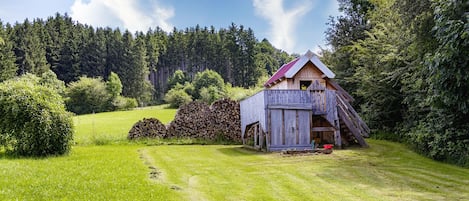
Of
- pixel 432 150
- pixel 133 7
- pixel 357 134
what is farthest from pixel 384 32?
pixel 133 7

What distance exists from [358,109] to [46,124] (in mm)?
20101

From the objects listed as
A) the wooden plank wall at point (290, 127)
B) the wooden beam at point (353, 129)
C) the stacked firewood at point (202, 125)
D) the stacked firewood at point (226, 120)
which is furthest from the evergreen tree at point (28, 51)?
the wooden beam at point (353, 129)

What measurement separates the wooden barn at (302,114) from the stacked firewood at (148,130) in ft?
19.9

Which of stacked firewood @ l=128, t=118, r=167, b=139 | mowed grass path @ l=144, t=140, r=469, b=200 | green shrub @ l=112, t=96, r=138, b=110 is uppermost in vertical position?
green shrub @ l=112, t=96, r=138, b=110

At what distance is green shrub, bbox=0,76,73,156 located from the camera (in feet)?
42.8

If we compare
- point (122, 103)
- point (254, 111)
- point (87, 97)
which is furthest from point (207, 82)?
point (254, 111)

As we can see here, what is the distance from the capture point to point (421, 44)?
45.0 ft

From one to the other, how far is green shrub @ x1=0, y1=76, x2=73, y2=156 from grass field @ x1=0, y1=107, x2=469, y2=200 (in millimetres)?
919

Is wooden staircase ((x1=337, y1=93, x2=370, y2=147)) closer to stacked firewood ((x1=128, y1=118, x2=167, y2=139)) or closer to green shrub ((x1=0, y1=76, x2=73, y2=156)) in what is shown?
stacked firewood ((x1=128, y1=118, x2=167, y2=139))

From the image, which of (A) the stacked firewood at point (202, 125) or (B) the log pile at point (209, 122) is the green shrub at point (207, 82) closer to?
(B) the log pile at point (209, 122)

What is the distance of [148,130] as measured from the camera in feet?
71.2

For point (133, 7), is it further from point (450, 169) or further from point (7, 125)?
point (450, 169)

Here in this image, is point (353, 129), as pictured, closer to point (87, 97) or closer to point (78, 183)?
point (78, 183)

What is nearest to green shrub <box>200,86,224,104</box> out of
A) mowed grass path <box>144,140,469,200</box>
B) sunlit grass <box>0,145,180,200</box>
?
mowed grass path <box>144,140,469,200</box>
